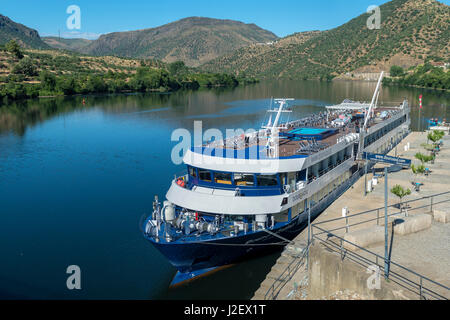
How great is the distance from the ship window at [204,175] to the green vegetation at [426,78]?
12272cm

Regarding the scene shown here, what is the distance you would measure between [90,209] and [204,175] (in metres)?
12.4

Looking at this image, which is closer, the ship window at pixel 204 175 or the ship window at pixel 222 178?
the ship window at pixel 222 178

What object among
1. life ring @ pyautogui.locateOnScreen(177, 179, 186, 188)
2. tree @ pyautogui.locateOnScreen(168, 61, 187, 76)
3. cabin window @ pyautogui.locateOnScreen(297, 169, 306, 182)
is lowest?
life ring @ pyautogui.locateOnScreen(177, 179, 186, 188)

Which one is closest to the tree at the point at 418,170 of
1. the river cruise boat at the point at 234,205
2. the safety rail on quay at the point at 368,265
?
the river cruise boat at the point at 234,205

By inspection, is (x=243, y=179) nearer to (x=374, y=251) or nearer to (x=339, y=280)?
(x=374, y=251)

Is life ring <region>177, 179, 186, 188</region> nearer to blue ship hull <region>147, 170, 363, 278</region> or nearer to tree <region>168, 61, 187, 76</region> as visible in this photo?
blue ship hull <region>147, 170, 363, 278</region>

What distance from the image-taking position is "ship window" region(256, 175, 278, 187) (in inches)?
794

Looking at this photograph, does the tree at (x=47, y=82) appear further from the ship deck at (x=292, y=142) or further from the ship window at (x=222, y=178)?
the ship window at (x=222, y=178)

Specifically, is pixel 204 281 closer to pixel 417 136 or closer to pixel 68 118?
pixel 417 136

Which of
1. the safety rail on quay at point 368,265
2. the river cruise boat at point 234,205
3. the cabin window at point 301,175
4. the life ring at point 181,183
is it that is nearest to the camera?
the safety rail on quay at point 368,265

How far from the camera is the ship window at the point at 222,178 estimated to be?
20.3 m

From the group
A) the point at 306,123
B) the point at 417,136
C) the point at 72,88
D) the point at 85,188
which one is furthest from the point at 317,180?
the point at 72,88

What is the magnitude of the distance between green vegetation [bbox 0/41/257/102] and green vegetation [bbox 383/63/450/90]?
61560 mm

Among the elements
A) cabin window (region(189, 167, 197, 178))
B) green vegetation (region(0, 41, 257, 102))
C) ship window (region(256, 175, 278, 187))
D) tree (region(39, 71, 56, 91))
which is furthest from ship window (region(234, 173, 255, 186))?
tree (region(39, 71, 56, 91))
